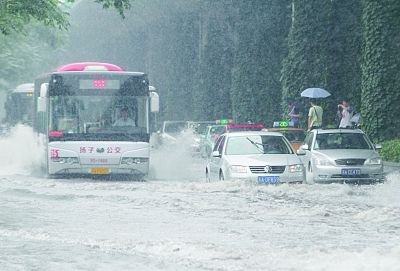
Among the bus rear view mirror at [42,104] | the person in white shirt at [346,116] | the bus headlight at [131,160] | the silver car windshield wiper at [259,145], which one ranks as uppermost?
the bus rear view mirror at [42,104]

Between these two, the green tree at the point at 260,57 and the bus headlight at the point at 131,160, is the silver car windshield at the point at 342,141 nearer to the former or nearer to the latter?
the bus headlight at the point at 131,160

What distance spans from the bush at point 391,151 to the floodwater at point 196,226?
4.06m

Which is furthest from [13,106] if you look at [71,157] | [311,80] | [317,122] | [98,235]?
[98,235]

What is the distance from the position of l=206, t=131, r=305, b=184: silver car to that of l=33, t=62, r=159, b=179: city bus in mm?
2383

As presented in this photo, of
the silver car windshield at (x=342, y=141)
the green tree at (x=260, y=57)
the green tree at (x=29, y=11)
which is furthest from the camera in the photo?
the green tree at (x=260, y=57)

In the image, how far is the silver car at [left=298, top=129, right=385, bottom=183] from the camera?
26141 mm

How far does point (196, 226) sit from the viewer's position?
17328 millimetres

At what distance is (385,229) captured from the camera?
54.4 ft

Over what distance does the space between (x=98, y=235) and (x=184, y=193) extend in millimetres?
7704

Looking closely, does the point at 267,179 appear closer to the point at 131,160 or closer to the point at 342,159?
the point at 342,159

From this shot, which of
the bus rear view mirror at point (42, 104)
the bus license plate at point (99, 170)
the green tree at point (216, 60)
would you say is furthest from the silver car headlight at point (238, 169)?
the green tree at point (216, 60)

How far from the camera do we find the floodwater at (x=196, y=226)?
13.3 m

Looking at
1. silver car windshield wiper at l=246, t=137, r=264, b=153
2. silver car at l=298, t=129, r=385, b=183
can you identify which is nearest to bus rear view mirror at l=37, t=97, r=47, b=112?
silver car windshield wiper at l=246, t=137, r=264, b=153

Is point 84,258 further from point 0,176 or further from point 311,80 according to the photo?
point 311,80
